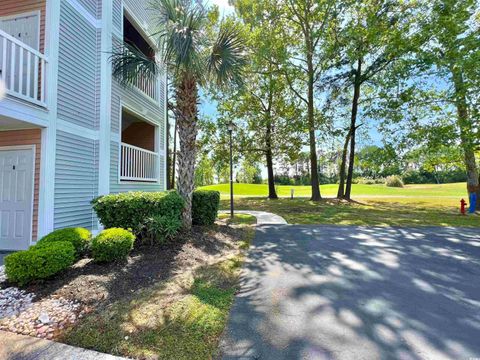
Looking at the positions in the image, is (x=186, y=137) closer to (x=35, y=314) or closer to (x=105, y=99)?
(x=105, y=99)

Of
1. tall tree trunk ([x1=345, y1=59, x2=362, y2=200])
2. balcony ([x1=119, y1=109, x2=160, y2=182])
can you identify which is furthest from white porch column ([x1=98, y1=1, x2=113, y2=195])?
tall tree trunk ([x1=345, y1=59, x2=362, y2=200])

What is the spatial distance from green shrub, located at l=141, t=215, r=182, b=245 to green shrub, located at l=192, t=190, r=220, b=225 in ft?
7.36

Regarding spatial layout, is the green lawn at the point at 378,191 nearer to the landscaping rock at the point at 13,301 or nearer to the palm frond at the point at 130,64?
the palm frond at the point at 130,64

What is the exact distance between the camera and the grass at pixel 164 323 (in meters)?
2.43

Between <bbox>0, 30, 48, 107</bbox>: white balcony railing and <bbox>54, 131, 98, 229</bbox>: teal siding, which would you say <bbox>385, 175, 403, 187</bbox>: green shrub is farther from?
<bbox>0, 30, 48, 107</bbox>: white balcony railing

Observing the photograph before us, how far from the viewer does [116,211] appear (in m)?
5.54

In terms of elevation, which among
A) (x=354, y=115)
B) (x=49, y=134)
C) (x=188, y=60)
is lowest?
(x=49, y=134)

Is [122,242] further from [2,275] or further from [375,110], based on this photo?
[375,110]

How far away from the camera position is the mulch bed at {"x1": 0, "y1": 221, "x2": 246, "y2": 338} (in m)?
3.10

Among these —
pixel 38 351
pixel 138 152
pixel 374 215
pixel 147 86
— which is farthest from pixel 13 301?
pixel 374 215

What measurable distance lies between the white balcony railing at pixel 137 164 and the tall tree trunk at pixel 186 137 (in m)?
2.05

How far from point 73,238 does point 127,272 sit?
1.20 meters

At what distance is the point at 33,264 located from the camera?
3.51 meters

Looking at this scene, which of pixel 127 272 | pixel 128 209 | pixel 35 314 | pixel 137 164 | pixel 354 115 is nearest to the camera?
pixel 35 314
